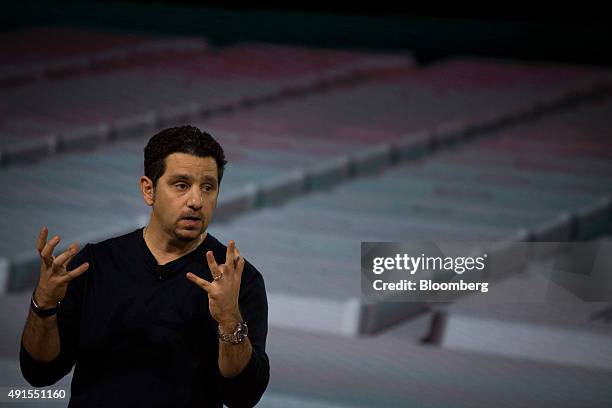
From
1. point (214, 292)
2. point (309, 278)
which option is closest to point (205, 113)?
point (309, 278)

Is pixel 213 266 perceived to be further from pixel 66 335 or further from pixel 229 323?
pixel 66 335

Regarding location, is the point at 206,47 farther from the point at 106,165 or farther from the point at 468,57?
the point at 106,165

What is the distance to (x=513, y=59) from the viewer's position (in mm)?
6441

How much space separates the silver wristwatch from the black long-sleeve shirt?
8 cm

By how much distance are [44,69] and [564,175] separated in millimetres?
3568

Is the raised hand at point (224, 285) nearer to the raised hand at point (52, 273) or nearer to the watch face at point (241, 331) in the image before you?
the watch face at point (241, 331)

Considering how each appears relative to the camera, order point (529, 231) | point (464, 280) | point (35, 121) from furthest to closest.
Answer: point (35, 121) < point (529, 231) < point (464, 280)

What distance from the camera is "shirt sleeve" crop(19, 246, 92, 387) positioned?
1297 mm

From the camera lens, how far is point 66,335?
51.6 inches

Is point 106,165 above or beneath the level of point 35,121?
beneath

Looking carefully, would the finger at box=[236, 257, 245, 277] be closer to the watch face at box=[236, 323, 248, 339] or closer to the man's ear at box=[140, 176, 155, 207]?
the watch face at box=[236, 323, 248, 339]

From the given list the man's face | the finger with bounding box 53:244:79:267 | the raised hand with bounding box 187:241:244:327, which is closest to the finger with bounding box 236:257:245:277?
the raised hand with bounding box 187:241:244:327

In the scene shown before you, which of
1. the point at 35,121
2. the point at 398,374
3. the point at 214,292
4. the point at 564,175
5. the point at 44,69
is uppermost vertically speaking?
the point at 44,69

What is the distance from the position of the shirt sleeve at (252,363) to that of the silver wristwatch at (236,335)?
4 cm
